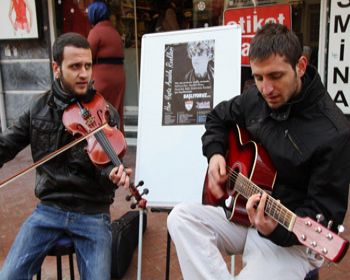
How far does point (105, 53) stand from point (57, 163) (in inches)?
101

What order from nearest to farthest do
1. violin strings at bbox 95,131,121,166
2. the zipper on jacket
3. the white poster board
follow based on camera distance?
the zipper on jacket < violin strings at bbox 95,131,121,166 < the white poster board

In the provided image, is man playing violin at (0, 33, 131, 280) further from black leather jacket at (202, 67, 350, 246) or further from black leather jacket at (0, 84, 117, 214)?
black leather jacket at (202, 67, 350, 246)

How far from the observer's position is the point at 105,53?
4598 mm

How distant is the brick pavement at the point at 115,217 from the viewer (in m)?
2.95

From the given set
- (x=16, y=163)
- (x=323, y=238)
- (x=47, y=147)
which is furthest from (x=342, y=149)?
(x=16, y=163)

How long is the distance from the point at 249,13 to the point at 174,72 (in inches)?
63.8

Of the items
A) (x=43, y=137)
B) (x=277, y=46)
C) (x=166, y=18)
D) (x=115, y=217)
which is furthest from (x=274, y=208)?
(x=166, y=18)

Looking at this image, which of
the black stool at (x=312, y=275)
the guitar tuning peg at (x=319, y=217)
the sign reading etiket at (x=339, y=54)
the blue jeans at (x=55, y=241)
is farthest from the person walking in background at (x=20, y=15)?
the guitar tuning peg at (x=319, y=217)

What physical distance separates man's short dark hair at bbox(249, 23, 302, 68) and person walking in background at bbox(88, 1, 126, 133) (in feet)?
9.37

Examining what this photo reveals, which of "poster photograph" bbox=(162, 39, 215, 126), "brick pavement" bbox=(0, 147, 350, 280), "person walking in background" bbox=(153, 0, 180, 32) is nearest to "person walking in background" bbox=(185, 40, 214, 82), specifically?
"poster photograph" bbox=(162, 39, 215, 126)

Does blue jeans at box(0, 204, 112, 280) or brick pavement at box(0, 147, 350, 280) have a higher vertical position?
blue jeans at box(0, 204, 112, 280)

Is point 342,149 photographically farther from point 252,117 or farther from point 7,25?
point 7,25

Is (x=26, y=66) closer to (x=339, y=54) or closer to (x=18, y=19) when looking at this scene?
(x=18, y=19)

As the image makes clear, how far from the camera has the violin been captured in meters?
2.05
